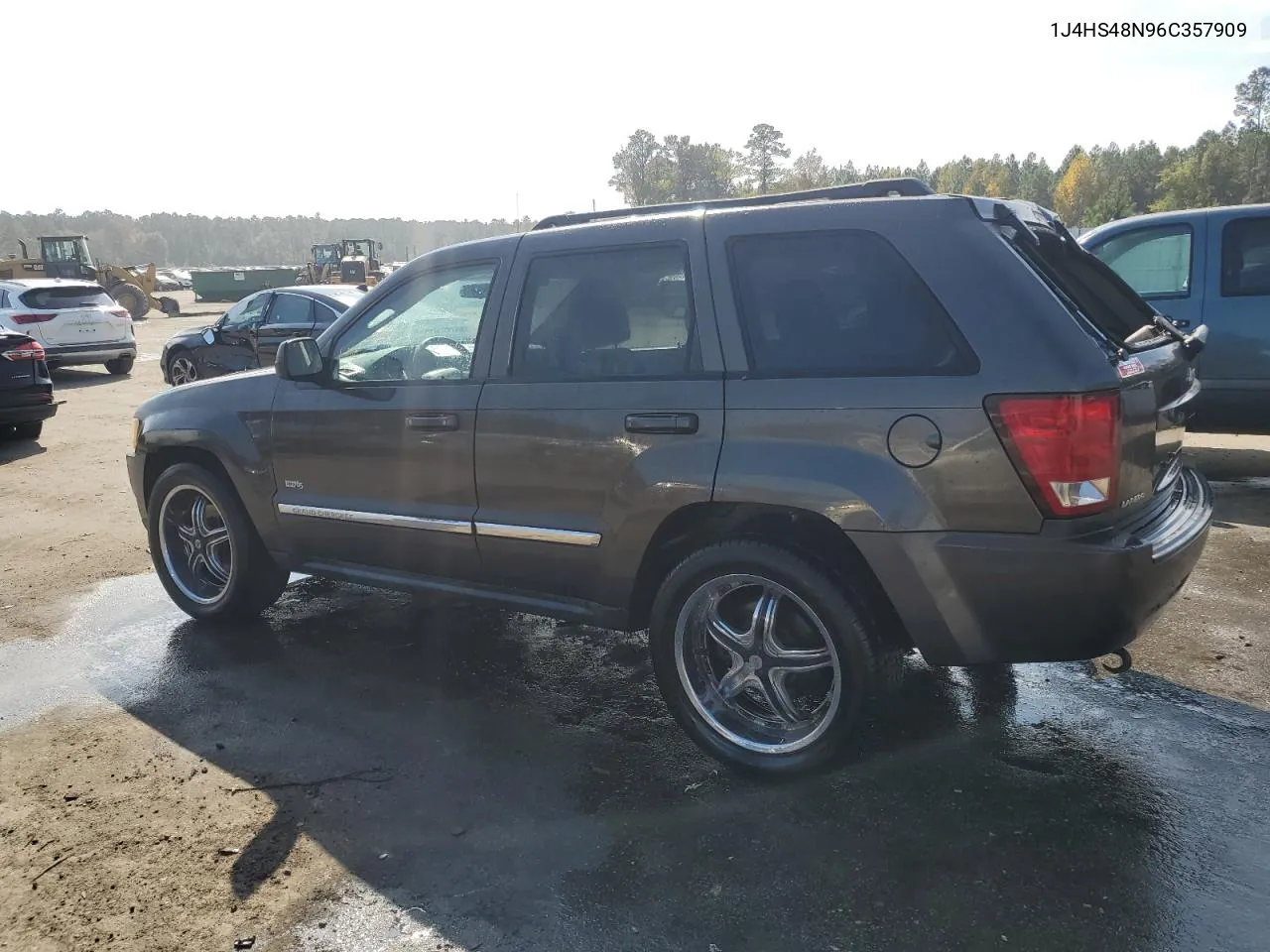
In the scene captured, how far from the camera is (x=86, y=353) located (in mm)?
16391

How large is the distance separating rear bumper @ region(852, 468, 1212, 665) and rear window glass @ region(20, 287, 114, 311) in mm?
17127

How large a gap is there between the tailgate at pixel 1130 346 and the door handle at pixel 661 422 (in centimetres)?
118

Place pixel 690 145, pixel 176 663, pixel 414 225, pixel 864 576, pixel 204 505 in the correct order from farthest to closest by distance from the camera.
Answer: pixel 414 225 → pixel 690 145 → pixel 204 505 → pixel 176 663 → pixel 864 576

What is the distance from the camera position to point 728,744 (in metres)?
3.43

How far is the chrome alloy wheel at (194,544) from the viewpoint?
509 centimetres

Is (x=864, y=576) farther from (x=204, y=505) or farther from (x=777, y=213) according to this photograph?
(x=204, y=505)

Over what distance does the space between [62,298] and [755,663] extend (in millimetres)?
16840

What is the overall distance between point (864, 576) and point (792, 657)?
1.27 ft

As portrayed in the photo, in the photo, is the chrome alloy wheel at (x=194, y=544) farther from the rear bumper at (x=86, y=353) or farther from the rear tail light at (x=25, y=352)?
the rear bumper at (x=86, y=353)

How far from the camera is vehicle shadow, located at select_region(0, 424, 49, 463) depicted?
1003cm

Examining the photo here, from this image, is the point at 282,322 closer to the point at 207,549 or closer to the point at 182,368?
the point at 182,368

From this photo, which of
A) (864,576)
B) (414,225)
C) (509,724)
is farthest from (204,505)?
(414,225)

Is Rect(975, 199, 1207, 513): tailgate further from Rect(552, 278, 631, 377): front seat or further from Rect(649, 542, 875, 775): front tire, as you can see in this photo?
Rect(552, 278, 631, 377): front seat

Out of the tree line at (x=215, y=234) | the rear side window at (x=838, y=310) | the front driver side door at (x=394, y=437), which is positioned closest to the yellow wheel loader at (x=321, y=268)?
the front driver side door at (x=394, y=437)
